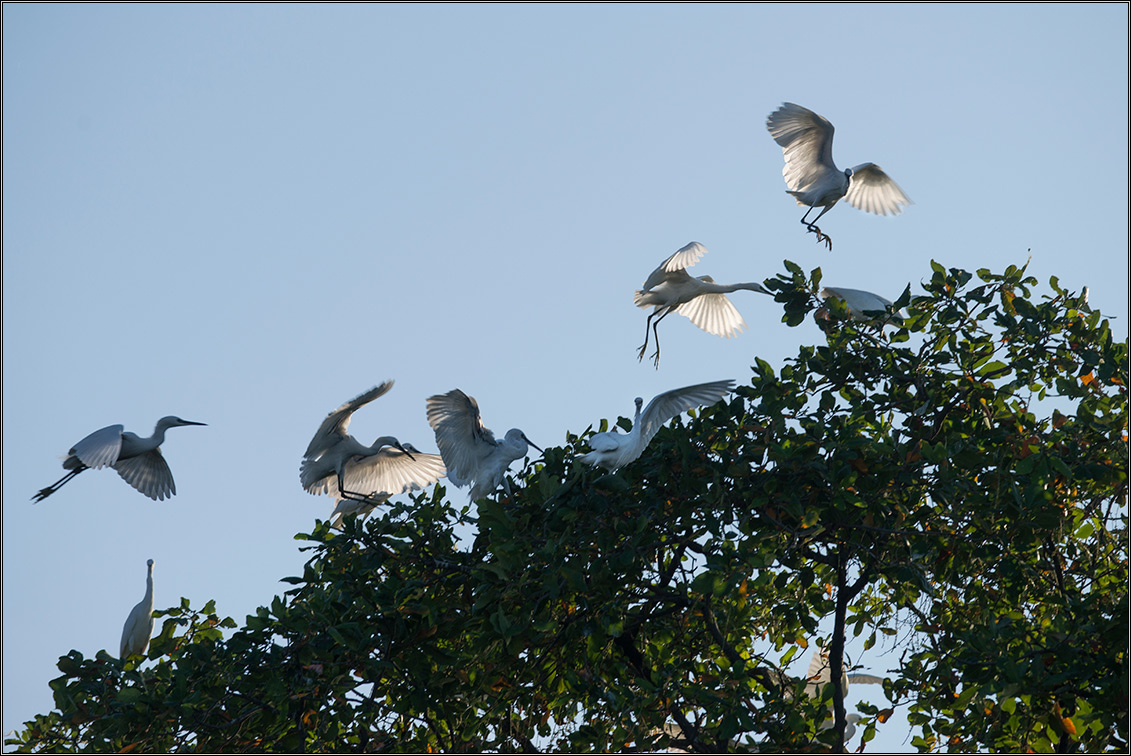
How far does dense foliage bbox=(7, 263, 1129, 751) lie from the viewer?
500cm

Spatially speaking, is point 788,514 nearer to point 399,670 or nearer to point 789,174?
point 399,670

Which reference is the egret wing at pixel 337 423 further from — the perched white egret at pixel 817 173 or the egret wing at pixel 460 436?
the perched white egret at pixel 817 173

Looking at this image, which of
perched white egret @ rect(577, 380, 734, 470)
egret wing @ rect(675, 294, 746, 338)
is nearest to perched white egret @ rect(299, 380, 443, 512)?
egret wing @ rect(675, 294, 746, 338)

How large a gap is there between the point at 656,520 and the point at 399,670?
1433 mm

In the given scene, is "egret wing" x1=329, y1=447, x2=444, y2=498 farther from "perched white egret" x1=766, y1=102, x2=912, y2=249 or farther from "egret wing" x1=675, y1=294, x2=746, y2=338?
"perched white egret" x1=766, y1=102, x2=912, y2=249

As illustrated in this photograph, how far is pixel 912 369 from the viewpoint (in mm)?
5848

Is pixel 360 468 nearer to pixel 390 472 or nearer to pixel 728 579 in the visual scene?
pixel 390 472

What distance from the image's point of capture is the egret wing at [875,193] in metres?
9.73

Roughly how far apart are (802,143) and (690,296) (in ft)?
5.29

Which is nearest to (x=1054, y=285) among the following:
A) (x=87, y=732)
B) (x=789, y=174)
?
(x=789, y=174)

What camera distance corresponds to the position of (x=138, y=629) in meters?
9.34

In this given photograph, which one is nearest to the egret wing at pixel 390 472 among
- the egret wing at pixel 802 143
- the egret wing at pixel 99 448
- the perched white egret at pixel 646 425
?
the egret wing at pixel 99 448

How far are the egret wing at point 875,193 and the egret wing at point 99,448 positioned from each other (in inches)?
244

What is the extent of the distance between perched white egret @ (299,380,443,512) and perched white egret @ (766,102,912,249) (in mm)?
3738
